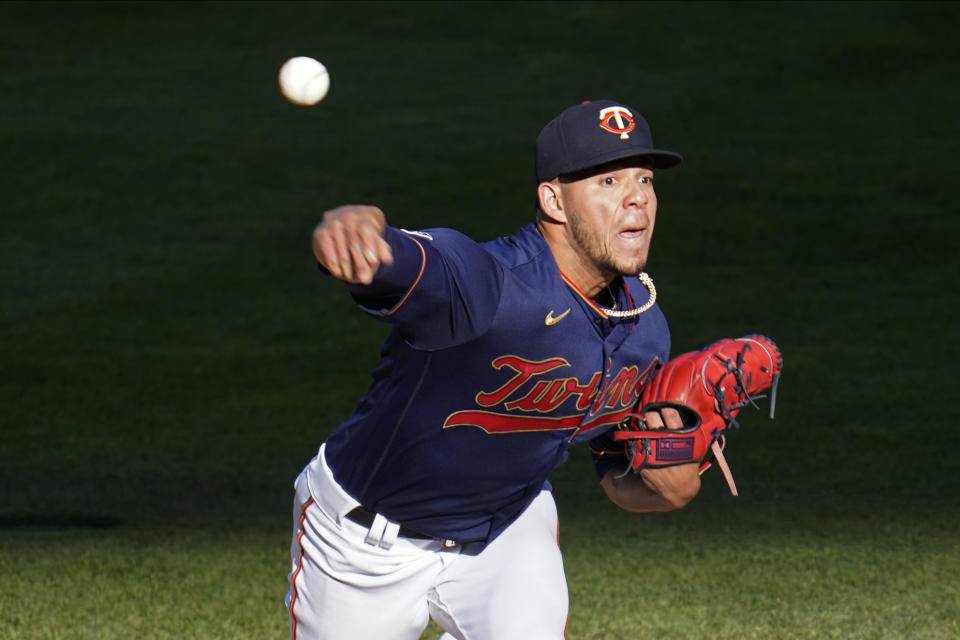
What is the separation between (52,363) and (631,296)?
6.57 metres

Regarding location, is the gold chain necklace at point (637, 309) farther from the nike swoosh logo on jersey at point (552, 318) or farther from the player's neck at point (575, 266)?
the nike swoosh logo on jersey at point (552, 318)

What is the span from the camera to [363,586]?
136 inches

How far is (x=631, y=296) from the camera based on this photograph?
11.7ft

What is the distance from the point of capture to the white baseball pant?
3422 mm

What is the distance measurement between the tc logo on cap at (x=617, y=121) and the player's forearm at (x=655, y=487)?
3.12 feet

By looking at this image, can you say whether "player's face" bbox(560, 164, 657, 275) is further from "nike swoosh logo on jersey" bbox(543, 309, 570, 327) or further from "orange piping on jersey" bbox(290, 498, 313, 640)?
"orange piping on jersey" bbox(290, 498, 313, 640)

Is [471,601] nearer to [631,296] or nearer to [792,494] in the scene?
[631,296]

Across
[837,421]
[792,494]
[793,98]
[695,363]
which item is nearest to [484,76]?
[793,98]

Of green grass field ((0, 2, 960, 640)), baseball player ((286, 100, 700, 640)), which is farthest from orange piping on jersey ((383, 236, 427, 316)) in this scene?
green grass field ((0, 2, 960, 640))

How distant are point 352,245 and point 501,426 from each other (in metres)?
0.95

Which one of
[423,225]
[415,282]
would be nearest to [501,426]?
[415,282]

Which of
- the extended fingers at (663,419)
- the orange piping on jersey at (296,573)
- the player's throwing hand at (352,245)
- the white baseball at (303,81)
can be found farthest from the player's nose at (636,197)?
the white baseball at (303,81)

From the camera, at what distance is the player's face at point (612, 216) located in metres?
3.31

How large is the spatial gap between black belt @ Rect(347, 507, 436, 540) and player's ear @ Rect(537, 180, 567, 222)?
84 centimetres
